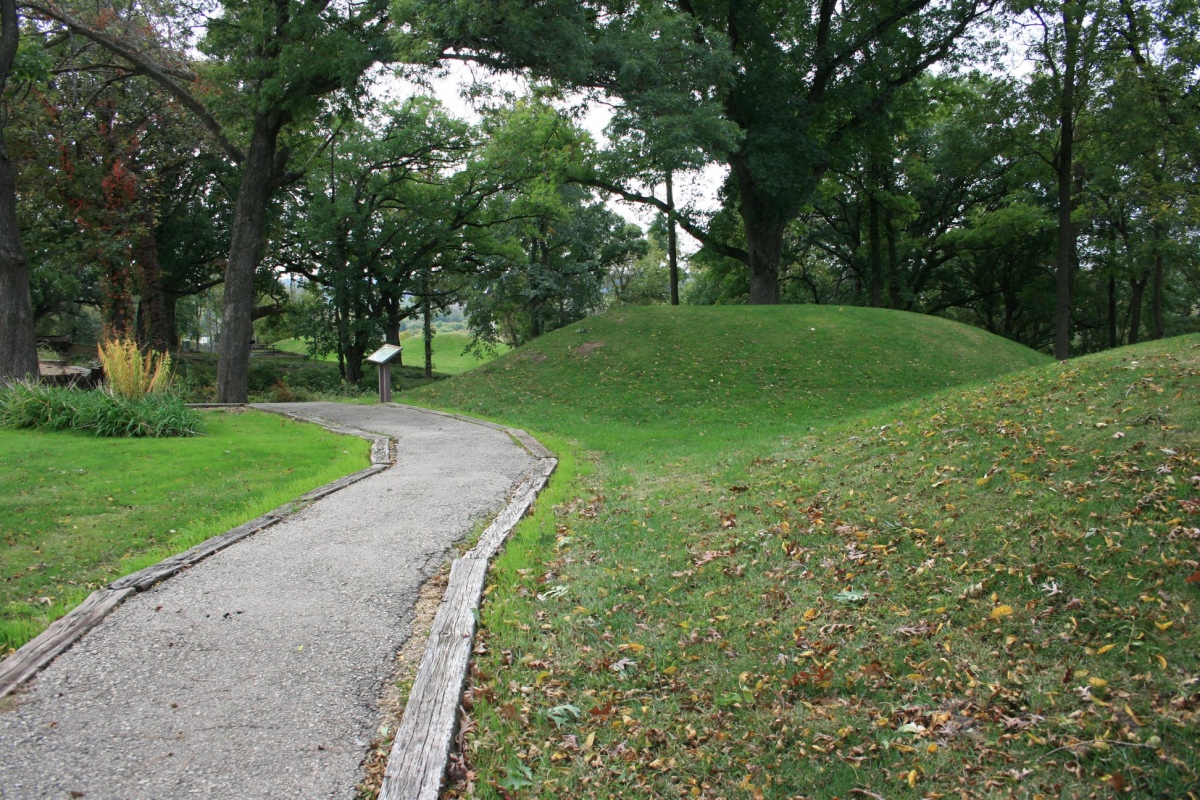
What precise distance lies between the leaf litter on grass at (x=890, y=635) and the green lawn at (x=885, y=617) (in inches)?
0.6

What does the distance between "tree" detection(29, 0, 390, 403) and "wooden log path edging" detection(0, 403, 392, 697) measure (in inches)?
410

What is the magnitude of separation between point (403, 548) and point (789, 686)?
3.34 metres

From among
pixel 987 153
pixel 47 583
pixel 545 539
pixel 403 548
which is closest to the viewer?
pixel 47 583

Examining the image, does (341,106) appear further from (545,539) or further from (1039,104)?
(1039,104)

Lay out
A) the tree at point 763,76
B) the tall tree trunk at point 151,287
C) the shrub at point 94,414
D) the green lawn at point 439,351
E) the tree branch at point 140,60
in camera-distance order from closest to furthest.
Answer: the shrub at point 94,414 → the tree branch at point 140,60 → the tree at point 763,76 → the tall tree trunk at point 151,287 → the green lawn at point 439,351

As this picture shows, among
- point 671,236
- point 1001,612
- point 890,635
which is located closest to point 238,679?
point 890,635

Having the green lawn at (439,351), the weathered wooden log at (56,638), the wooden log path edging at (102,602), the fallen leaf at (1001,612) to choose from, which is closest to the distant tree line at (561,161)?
the wooden log path edging at (102,602)

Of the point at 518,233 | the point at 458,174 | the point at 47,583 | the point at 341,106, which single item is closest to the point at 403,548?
the point at 47,583

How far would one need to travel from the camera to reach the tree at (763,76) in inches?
623

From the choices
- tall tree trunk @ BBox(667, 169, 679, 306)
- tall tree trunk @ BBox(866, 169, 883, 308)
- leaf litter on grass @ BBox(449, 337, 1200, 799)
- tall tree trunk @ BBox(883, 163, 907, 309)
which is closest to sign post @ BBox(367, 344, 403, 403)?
leaf litter on grass @ BBox(449, 337, 1200, 799)

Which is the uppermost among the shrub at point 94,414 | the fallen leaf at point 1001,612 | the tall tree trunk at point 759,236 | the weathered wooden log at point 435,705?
the tall tree trunk at point 759,236

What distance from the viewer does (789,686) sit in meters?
3.57

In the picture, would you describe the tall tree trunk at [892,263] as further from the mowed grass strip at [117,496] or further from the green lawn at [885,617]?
the mowed grass strip at [117,496]

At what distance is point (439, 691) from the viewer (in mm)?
3457
